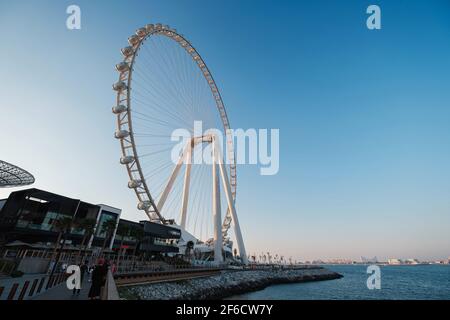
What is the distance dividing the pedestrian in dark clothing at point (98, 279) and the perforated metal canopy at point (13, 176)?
106 feet

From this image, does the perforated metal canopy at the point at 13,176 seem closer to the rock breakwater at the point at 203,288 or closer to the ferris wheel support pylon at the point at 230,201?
the rock breakwater at the point at 203,288

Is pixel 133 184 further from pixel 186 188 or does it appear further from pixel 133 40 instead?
pixel 133 40

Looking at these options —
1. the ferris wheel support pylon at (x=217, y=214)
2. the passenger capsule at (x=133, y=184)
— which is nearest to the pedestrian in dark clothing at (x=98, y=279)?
the passenger capsule at (x=133, y=184)

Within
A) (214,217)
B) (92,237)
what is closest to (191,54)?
(214,217)

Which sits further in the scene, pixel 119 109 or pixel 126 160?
pixel 126 160

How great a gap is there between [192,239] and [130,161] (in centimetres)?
3315

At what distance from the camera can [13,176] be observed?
113 feet

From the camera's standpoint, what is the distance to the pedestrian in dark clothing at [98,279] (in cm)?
985

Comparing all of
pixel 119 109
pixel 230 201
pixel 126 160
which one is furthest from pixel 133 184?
pixel 230 201

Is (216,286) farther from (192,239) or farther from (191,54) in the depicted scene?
(191,54)

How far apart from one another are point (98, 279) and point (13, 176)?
34972 millimetres

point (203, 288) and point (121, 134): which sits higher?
point (121, 134)

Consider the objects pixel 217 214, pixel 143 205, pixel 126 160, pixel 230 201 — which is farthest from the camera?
pixel 230 201

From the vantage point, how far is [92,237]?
42.7 m
